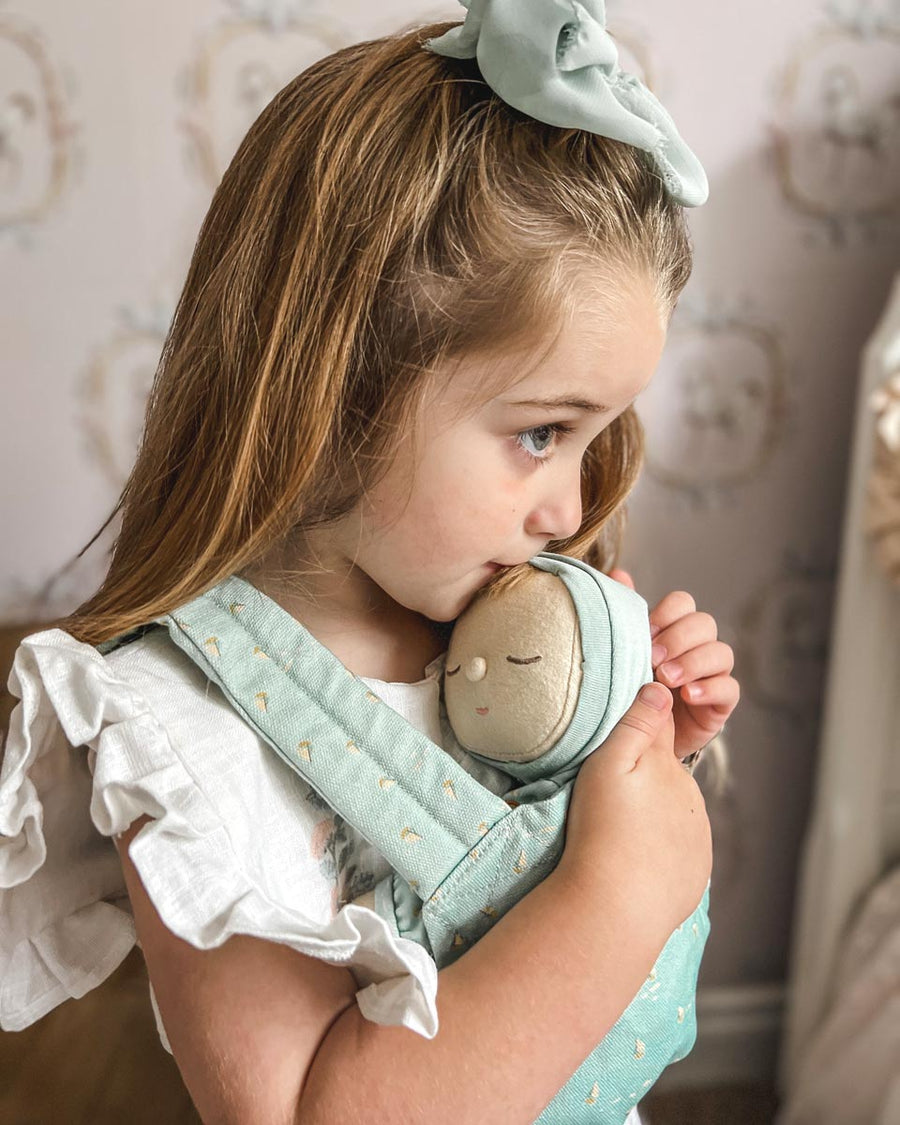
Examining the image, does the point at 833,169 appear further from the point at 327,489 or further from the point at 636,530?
the point at 327,489

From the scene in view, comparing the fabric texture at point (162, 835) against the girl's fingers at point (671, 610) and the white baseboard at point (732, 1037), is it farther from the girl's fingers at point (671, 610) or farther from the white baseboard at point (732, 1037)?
the white baseboard at point (732, 1037)

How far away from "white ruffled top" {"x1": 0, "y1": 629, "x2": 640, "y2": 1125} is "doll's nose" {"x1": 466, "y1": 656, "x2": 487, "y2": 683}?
55 millimetres

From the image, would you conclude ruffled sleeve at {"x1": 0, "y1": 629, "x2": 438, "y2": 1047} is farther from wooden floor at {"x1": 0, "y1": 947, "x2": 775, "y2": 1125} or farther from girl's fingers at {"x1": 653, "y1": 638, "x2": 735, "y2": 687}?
wooden floor at {"x1": 0, "y1": 947, "x2": 775, "y2": 1125}

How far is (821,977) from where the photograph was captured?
4.08 ft

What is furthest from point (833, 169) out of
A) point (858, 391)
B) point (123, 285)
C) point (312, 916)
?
point (312, 916)

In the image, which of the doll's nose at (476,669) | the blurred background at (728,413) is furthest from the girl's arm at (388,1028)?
the blurred background at (728,413)

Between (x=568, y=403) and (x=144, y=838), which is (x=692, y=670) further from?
(x=144, y=838)

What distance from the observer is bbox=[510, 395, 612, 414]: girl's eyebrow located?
1.68ft

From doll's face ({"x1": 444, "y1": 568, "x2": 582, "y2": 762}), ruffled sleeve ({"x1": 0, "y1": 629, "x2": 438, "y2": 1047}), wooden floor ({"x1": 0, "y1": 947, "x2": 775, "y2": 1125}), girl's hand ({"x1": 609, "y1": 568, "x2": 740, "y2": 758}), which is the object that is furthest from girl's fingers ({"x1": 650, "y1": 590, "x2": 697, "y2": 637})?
wooden floor ({"x1": 0, "y1": 947, "x2": 775, "y2": 1125})

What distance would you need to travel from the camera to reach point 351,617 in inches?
23.8

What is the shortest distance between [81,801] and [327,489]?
0.70 feet

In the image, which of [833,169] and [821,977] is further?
[821,977]

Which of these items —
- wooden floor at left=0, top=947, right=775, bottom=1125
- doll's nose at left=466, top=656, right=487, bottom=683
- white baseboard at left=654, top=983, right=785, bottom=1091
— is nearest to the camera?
doll's nose at left=466, top=656, right=487, bottom=683

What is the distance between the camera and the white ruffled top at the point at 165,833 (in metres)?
0.44
